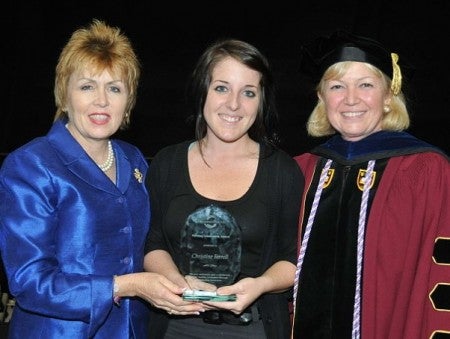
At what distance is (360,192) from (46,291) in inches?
52.7

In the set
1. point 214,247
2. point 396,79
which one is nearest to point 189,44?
point 396,79

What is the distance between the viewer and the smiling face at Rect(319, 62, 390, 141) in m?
2.65

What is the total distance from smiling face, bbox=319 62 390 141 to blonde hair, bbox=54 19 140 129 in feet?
2.93

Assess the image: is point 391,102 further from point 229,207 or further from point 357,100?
point 229,207

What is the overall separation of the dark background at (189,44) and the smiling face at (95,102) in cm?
396

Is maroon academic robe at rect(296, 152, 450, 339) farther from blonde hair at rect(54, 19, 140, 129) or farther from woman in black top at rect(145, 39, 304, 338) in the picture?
blonde hair at rect(54, 19, 140, 129)

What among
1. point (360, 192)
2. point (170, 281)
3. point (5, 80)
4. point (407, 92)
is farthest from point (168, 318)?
point (5, 80)

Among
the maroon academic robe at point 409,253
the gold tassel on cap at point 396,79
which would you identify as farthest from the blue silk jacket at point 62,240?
the gold tassel on cap at point 396,79

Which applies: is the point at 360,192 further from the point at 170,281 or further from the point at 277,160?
the point at 170,281

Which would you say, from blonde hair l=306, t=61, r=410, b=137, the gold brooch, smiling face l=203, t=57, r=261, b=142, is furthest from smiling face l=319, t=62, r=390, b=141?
the gold brooch

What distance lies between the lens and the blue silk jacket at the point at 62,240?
226 centimetres

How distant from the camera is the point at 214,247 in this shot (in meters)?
2.41

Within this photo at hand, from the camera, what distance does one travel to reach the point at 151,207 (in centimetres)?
267

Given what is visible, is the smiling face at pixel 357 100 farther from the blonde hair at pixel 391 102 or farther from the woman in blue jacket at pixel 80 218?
the woman in blue jacket at pixel 80 218
